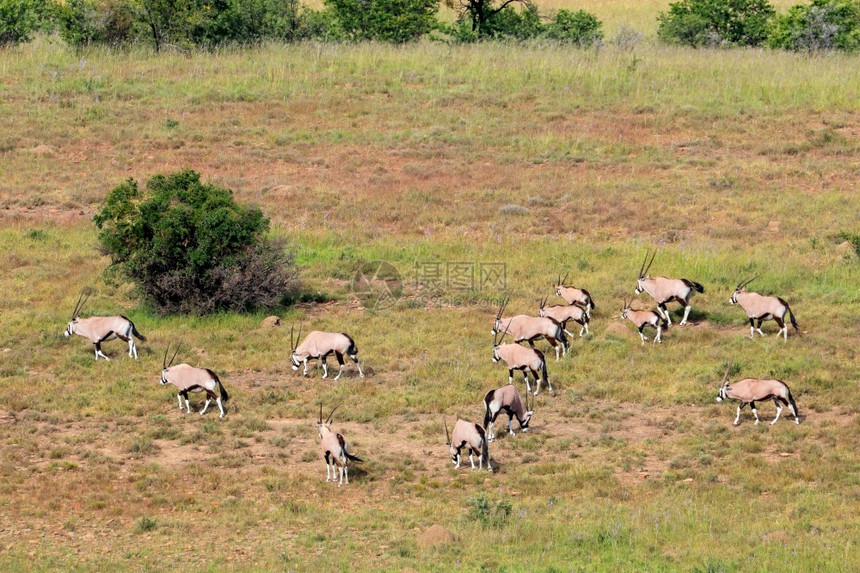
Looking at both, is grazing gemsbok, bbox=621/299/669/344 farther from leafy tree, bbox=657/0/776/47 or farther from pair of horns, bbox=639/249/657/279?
leafy tree, bbox=657/0/776/47

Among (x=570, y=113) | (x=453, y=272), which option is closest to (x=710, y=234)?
(x=453, y=272)

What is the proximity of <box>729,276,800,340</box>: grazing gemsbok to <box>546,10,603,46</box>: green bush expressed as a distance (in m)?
27.0

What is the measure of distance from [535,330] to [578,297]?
2067mm

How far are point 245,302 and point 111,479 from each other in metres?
7.24

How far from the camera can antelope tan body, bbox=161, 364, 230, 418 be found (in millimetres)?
16906

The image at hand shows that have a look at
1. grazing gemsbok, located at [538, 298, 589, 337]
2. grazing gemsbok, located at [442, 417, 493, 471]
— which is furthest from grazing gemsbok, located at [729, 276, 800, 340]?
grazing gemsbok, located at [442, 417, 493, 471]

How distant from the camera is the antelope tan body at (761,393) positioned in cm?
1611

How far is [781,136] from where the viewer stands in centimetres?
3231

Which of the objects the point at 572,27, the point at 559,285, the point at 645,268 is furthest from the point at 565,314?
the point at 572,27

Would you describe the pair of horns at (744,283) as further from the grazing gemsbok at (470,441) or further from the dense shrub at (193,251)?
the dense shrub at (193,251)

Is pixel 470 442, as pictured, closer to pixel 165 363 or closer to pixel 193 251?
pixel 165 363

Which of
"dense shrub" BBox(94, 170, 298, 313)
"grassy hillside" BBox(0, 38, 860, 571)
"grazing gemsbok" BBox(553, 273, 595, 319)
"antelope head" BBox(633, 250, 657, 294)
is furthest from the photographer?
"dense shrub" BBox(94, 170, 298, 313)

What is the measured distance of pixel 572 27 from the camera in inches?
1953

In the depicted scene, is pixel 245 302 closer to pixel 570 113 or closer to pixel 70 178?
pixel 70 178
